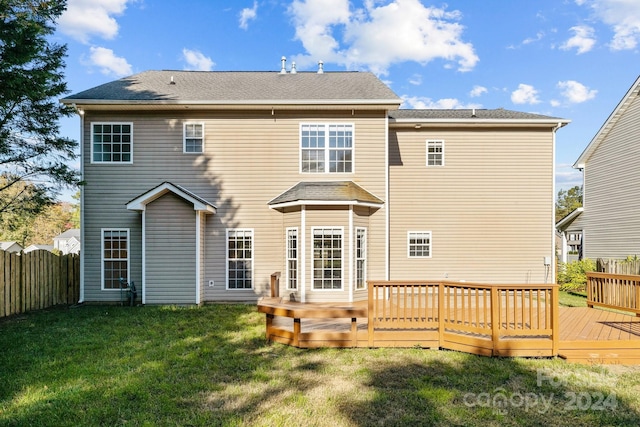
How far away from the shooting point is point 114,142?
36.2ft

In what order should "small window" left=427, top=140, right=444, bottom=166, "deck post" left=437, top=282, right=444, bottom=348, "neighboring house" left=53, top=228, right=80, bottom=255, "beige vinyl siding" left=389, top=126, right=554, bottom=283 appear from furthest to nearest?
"neighboring house" left=53, top=228, right=80, bottom=255, "small window" left=427, top=140, right=444, bottom=166, "beige vinyl siding" left=389, top=126, right=554, bottom=283, "deck post" left=437, top=282, right=444, bottom=348

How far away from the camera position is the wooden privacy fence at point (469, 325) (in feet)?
18.7

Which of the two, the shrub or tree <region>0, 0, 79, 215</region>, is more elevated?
tree <region>0, 0, 79, 215</region>

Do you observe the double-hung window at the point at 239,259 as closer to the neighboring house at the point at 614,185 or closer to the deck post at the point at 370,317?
the deck post at the point at 370,317

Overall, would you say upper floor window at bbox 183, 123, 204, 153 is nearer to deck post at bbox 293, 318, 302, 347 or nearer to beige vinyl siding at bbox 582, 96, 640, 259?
deck post at bbox 293, 318, 302, 347

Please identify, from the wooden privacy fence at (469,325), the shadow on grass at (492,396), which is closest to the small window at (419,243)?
the wooden privacy fence at (469,325)

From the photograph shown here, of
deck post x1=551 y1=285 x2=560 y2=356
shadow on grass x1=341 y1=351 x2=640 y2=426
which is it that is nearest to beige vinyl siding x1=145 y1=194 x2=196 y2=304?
shadow on grass x1=341 y1=351 x2=640 y2=426

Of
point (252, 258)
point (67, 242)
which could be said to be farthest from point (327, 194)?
point (67, 242)

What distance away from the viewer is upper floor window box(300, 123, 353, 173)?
434 inches

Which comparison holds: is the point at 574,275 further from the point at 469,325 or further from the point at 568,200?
the point at 568,200

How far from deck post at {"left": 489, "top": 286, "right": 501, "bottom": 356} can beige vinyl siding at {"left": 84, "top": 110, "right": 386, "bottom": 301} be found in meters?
5.17

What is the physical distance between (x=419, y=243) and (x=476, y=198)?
2.61 metres

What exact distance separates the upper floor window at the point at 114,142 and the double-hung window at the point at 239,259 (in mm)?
4136

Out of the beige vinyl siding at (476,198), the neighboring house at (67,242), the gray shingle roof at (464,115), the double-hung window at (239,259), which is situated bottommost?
the neighboring house at (67,242)
